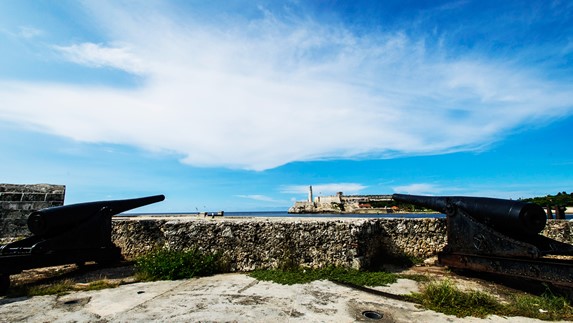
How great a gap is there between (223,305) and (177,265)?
7.41 ft

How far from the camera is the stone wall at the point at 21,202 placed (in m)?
8.70

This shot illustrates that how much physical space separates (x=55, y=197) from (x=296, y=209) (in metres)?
55.2

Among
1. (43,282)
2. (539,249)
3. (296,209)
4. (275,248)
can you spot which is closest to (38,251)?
(43,282)

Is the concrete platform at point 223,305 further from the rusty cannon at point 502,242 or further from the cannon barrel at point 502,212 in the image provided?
the cannon barrel at point 502,212

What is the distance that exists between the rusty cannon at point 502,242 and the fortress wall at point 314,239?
2.96ft

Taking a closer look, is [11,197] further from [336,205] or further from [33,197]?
[336,205]

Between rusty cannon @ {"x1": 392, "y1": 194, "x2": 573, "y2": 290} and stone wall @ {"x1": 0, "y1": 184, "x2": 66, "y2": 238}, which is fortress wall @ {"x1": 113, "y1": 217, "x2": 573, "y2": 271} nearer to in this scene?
rusty cannon @ {"x1": 392, "y1": 194, "x2": 573, "y2": 290}

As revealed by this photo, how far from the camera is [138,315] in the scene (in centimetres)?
378

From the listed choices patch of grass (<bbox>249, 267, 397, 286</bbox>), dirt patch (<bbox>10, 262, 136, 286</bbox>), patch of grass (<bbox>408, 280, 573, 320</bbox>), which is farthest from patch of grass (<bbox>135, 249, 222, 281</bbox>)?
patch of grass (<bbox>408, 280, 573, 320</bbox>)

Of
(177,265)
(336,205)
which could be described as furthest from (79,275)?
(336,205)

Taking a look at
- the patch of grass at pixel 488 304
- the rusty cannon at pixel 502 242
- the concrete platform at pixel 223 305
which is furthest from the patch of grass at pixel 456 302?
the rusty cannon at pixel 502 242

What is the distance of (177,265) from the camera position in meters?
5.97

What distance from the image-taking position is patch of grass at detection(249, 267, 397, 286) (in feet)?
17.4

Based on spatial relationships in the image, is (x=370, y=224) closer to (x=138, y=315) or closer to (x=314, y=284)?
(x=314, y=284)
